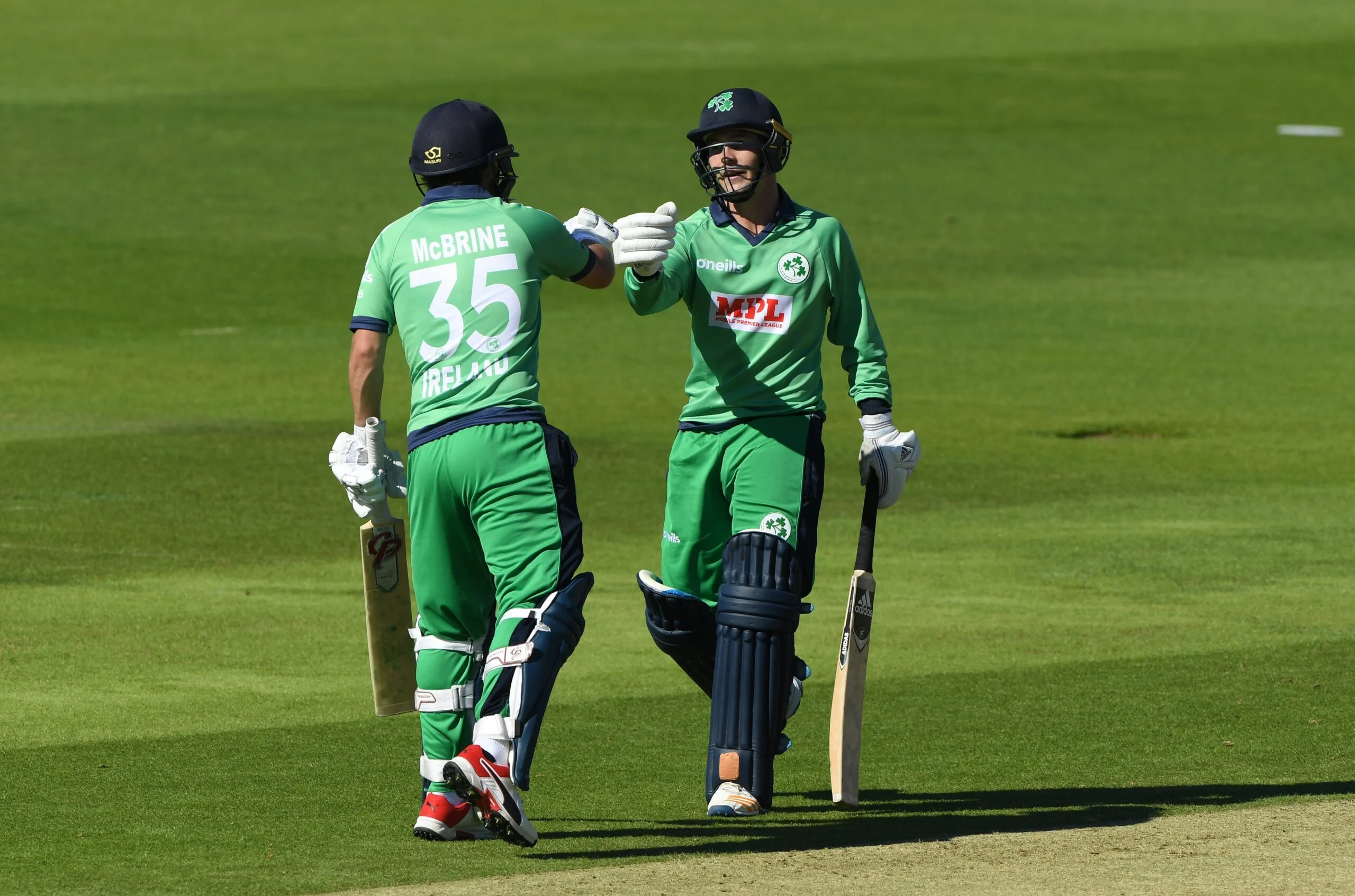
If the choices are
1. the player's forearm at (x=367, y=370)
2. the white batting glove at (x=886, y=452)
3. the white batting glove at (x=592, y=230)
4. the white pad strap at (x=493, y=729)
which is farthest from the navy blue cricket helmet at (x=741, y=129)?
the white pad strap at (x=493, y=729)

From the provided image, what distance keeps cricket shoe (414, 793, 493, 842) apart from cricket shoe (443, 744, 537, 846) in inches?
15.9

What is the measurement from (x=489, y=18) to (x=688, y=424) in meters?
40.7

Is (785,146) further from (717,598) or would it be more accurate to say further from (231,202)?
(231,202)

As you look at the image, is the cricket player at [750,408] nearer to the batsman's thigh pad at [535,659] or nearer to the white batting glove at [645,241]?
the white batting glove at [645,241]

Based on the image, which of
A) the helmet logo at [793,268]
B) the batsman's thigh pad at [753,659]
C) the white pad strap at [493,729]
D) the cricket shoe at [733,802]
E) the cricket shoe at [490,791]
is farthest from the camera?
the helmet logo at [793,268]

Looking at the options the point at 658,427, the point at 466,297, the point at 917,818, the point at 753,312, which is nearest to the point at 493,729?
the point at 466,297

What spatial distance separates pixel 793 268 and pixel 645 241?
1.70 feet

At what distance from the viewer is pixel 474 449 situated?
6660 millimetres

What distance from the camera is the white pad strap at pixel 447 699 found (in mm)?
6789

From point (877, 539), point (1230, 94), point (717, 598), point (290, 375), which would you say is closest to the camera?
point (717, 598)

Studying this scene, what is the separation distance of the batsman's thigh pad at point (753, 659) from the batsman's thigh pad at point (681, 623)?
29 centimetres

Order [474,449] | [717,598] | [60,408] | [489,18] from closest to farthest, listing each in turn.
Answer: [474,449], [717,598], [60,408], [489,18]

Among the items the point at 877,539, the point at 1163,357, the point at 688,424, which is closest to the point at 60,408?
the point at 877,539

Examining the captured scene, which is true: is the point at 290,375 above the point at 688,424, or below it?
below
